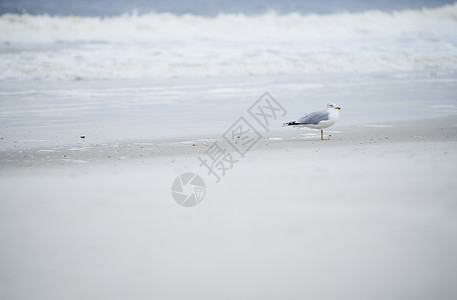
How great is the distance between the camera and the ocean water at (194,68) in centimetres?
1024

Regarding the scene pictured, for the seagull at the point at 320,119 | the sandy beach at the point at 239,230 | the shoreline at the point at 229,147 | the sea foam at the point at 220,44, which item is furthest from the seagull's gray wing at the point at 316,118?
the sea foam at the point at 220,44

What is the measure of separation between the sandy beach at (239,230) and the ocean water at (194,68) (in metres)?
2.88

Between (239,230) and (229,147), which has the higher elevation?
(229,147)

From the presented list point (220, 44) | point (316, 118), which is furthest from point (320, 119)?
point (220, 44)

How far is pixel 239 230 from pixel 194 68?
17230 millimetres

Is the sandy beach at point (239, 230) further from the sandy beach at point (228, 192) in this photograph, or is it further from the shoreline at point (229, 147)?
the shoreline at point (229, 147)

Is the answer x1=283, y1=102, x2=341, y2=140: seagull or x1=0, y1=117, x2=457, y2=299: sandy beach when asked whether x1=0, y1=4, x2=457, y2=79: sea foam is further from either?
x1=0, y1=117, x2=457, y2=299: sandy beach

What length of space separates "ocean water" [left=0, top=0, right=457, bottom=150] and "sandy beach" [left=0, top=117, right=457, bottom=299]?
9.44ft

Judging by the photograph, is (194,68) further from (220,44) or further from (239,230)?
(239,230)

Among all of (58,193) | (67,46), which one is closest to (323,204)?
(58,193)

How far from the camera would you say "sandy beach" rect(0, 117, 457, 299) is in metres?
3.35

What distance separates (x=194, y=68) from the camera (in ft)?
68.7

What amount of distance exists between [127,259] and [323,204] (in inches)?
61.6

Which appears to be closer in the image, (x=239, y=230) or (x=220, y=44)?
(x=239, y=230)
